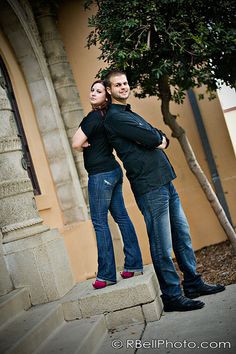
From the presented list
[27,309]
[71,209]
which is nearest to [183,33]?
[71,209]

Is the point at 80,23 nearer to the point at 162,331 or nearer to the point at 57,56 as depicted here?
the point at 57,56

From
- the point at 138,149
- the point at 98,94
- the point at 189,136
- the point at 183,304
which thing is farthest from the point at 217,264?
the point at 98,94

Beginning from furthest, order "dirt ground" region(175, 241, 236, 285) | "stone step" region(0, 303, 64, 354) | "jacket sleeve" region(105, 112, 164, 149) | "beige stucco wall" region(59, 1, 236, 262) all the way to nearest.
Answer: "beige stucco wall" region(59, 1, 236, 262) → "dirt ground" region(175, 241, 236, 285) → "jacket sleeve" region(105, 112, 164, 149) → "stone step" region(0, 303, 64, 354)

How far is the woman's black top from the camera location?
13.9 feet

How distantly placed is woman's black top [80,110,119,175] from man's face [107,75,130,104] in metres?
0.29

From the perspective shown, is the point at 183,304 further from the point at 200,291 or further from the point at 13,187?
the point at 13,187

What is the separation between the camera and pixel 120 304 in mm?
4109

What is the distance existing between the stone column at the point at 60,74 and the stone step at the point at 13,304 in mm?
2758

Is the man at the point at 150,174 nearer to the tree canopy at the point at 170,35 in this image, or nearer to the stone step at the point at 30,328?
the stone step at the point at 30,328

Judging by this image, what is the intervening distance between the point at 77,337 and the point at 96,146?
5.73ft

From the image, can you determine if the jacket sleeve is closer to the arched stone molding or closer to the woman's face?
the woman's face

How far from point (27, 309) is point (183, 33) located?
3.48 metres

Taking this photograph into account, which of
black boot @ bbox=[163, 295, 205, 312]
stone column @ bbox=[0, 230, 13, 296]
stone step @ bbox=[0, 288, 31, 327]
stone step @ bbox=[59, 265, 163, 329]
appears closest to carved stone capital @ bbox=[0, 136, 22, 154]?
stone column @ bbox=[0, 230, 13, 296]

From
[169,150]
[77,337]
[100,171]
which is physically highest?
[169,150]
